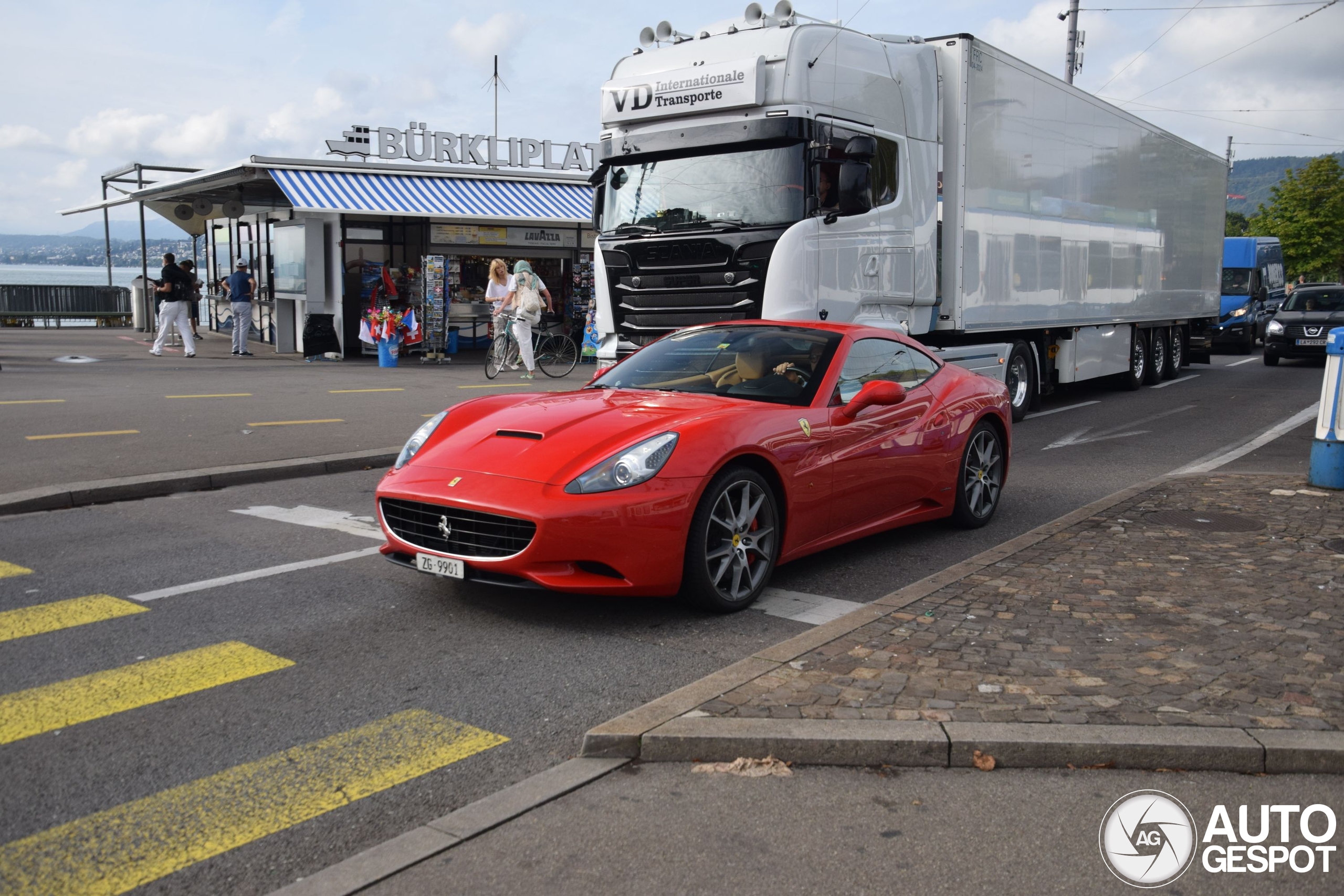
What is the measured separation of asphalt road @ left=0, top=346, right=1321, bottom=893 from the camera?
329cm

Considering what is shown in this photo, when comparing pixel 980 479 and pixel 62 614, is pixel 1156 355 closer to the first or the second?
pixel 980 479

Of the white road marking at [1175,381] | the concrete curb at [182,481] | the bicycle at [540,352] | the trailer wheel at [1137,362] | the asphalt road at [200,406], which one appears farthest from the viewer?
the bicycle at [540,352]

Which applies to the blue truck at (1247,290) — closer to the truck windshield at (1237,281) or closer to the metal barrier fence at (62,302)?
the truck windshield at (1237,281)

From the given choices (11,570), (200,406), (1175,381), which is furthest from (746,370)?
(1175,381)

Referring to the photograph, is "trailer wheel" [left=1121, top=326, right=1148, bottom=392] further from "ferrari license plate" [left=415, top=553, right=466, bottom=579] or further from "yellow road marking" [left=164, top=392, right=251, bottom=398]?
"ferrari license plate" [left=415, top=553, right=466, bottom=579]

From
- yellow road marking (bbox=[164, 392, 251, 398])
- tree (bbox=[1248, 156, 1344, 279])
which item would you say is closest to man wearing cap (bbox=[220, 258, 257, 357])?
yellow road marking (bbox=[164, 392, 251, 398])

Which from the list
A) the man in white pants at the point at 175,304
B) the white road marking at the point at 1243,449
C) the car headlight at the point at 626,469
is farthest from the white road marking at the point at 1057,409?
the man in white pants at the point at 175,304

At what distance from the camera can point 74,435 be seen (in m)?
10.8

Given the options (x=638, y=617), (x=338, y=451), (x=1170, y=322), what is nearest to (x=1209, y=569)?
(x=638, y=617)

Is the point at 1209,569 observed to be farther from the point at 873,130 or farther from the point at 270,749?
the point at 873,130

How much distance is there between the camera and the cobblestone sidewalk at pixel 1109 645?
401 cm

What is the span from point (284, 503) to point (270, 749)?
4.77m

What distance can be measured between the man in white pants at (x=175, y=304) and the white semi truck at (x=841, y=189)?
14095 millimetres
